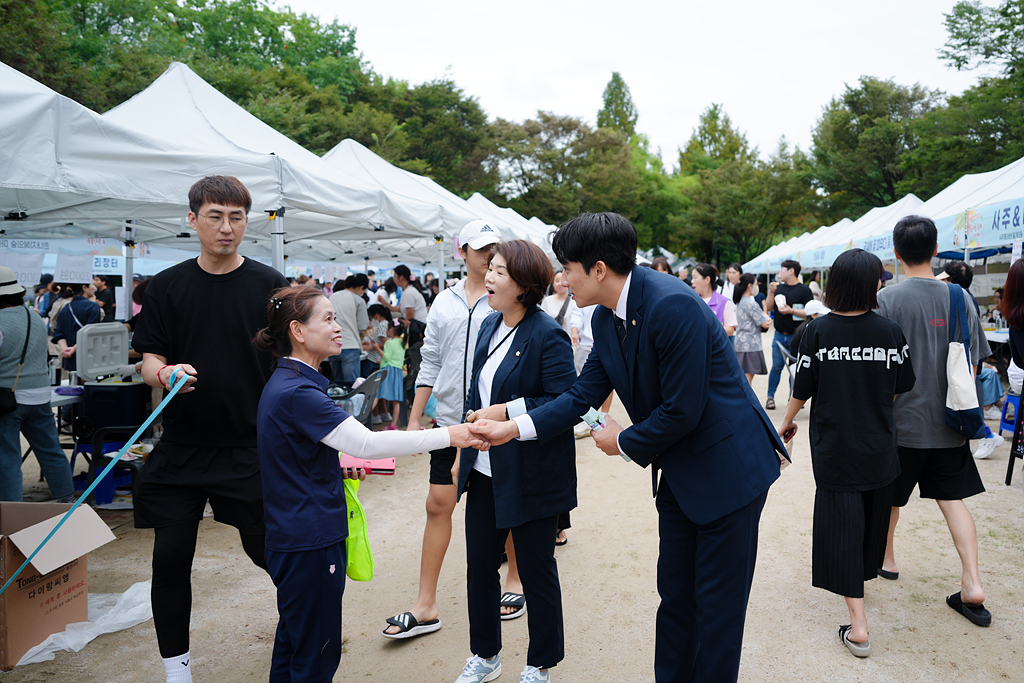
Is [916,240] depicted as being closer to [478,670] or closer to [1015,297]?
[1015,297]

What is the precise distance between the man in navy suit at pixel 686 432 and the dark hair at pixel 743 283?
22.6 ft


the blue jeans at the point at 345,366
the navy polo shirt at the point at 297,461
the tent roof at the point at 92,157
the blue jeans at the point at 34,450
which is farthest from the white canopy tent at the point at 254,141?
the navy polo shirt at the point at 297,461

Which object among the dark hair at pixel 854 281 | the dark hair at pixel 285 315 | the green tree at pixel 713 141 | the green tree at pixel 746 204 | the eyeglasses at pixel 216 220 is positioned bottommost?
the dark hair at pixel 285 315

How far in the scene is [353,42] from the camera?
1699 inches

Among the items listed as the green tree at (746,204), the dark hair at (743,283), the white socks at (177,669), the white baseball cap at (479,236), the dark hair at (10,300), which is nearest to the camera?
the white socks at (177,669)

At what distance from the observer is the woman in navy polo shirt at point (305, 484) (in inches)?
80.3

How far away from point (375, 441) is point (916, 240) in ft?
9.70

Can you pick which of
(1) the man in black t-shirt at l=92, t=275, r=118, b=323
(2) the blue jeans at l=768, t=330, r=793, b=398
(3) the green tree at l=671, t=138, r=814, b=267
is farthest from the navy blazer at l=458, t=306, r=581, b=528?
(3) the green tree at l=671, t=138, r=814, b=267

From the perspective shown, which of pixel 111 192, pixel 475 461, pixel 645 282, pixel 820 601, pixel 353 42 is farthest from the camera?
pixel 353 42

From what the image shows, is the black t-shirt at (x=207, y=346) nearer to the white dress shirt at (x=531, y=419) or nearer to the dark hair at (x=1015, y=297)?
the white dress shirt at (x=531, y=419)

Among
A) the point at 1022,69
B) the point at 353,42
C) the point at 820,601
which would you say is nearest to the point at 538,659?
the point at 820,601

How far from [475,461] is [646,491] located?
10.7 feet

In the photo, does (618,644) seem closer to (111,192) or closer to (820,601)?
(820,601)

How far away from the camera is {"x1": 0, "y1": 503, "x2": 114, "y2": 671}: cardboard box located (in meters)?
2.75
